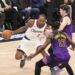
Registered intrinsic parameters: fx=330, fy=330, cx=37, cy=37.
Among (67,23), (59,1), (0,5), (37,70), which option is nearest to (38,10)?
(59,1)

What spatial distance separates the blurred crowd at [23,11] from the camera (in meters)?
11.6

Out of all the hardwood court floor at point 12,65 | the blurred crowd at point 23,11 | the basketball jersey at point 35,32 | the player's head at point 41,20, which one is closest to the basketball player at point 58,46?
the player's head at point 41,20

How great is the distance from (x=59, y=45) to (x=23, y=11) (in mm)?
6945

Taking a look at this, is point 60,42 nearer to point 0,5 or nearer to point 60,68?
point 60,68

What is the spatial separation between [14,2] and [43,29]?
5.66 meters

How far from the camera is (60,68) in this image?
18.4ft

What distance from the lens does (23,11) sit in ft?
40.6

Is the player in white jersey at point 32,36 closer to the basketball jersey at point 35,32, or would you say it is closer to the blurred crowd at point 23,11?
the basketball jersey at point 35,32

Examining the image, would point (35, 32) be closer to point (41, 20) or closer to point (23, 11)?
point (41, 20)

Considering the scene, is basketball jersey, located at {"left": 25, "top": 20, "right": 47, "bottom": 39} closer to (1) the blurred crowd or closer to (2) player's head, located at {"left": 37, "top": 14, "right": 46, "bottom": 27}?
(2) player's head, located at {"left": 37, "top": 14, "right": 46, "bottom": 27}

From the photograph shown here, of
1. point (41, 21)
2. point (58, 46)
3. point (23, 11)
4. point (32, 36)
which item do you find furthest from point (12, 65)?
point (23, 11)

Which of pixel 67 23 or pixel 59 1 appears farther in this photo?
pixel 59 1

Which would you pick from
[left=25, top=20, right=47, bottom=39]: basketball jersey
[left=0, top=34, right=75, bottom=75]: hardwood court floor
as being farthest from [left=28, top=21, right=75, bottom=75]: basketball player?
[left=0, top=34, right=75, bottom=75]: hardwood court floor

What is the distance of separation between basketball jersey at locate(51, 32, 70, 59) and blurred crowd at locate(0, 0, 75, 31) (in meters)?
6.10
